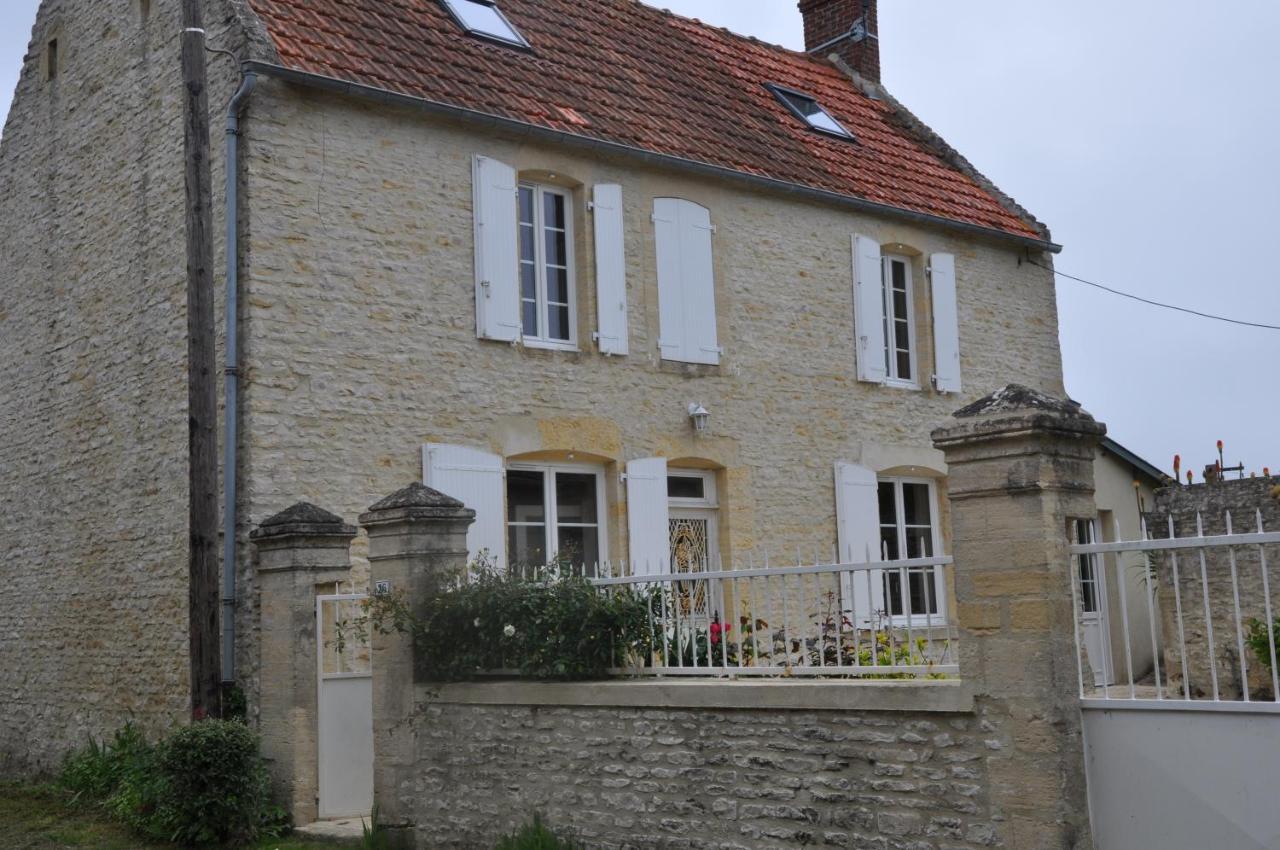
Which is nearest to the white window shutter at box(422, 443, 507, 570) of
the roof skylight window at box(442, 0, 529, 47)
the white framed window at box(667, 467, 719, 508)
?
the white framed window at box(667, 467, 719, 508)

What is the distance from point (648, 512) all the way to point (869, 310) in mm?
3943

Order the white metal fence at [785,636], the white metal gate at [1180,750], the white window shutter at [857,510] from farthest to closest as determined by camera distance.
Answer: the white window shutter at [857,510]
the white metal fence at [785,636]
the white metal gate at [1180,750]

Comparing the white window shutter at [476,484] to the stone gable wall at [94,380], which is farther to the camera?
the stone gable wall at [94,380]

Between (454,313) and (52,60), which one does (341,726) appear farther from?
(52,60)

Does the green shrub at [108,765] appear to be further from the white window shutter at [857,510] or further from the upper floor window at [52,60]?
the white window shutter at [857,510]

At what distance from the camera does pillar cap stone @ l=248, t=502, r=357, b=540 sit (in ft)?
32.2

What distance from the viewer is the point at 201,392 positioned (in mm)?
9836

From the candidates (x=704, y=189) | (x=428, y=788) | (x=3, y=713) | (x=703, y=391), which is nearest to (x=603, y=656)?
(x=428, y=788)

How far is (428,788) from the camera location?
853 cm

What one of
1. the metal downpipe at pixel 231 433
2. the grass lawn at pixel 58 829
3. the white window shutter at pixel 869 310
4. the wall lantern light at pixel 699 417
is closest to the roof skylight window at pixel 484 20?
the metal downpipe at pixel 231 433

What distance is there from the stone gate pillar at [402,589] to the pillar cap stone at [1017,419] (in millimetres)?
3689

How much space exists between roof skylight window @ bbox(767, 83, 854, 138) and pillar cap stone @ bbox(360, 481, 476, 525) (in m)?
8.61

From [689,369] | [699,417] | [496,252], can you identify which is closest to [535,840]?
[496,252]

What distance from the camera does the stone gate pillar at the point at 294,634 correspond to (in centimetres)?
966
